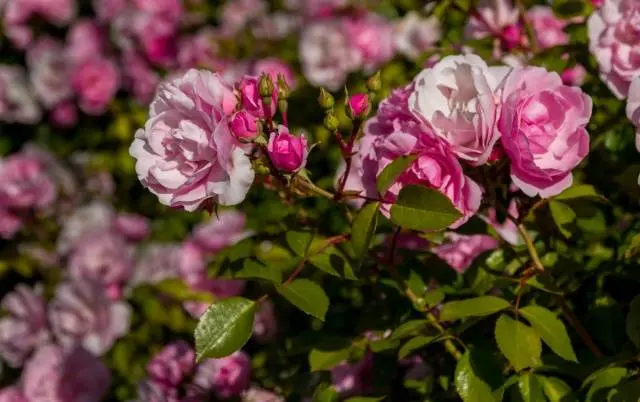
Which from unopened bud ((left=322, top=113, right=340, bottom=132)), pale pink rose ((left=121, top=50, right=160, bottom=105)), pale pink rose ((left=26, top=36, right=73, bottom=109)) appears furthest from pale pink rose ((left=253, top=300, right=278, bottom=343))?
pale pink rose ((left=26, top=36, right=73, bottom=109))

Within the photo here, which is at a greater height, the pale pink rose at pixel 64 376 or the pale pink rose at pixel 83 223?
the pale pink rose at pixel 64 376

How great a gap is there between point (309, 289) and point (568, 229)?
33 centimetres

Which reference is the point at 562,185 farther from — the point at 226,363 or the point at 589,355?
the point at 226,363

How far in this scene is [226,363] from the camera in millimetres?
1564

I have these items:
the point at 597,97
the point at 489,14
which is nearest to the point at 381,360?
the point at 597,97

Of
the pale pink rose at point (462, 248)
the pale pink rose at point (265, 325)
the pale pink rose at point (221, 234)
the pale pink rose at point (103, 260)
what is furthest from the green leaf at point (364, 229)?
the pale pink rose at point (103, 260)

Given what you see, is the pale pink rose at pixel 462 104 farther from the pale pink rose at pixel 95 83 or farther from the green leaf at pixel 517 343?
the pale pink rose at pixel 95 83

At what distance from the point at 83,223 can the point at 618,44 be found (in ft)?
6.01

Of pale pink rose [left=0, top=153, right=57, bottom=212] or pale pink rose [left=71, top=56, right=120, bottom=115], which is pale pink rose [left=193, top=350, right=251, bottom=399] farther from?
pale pink rose [left=71, top=56, right=120, bottom=115]

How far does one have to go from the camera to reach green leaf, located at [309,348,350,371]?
125 centimetres

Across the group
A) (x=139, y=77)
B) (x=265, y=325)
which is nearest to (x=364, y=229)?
(x=265, y=325)

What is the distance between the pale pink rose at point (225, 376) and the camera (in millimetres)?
1559

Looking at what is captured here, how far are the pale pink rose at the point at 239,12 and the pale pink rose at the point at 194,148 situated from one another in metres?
2.14

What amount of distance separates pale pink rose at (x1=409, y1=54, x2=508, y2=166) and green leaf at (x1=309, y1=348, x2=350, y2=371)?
1.13 feet
